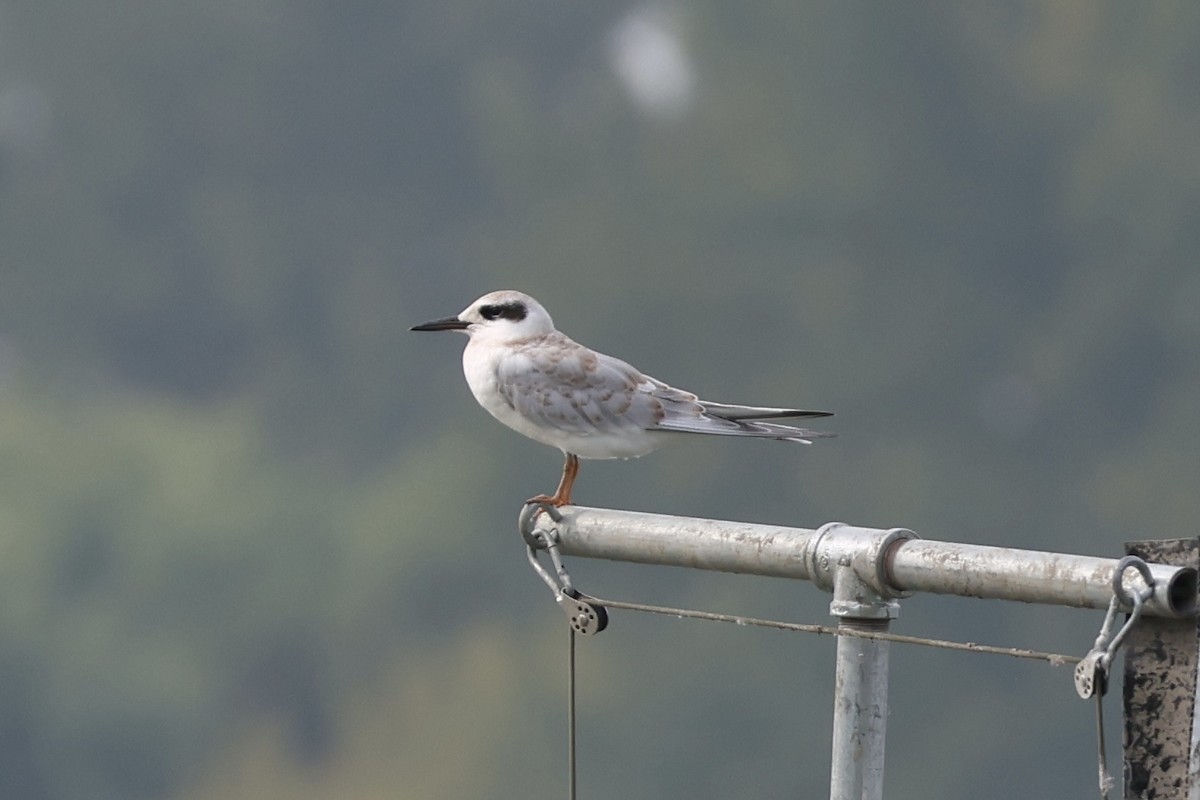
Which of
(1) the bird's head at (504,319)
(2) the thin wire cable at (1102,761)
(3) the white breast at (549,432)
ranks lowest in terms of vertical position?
(2) the thin wire cable at (1102,761)

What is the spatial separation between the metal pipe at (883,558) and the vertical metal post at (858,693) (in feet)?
0.15

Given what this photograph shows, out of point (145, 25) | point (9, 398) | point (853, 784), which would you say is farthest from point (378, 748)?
point (853, 784)

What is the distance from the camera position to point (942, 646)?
11.1 ft

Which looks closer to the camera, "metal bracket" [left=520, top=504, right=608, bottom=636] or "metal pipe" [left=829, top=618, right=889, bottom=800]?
"metal pipe" [left=829, top=618, right=889, bottom=800]

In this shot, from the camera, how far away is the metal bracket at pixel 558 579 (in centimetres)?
427

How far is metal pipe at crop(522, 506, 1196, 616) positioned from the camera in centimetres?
337

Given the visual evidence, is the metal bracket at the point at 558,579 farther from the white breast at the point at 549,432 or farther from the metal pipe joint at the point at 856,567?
the white breast at the point at 549,432

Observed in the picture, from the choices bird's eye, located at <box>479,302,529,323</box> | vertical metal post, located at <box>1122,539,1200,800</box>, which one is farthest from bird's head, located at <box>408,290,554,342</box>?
vertical metal post, located at <box>1122,539,1200,800</box>

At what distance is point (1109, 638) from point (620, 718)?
50079 mm

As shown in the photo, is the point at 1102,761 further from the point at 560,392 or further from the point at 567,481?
the point at 560,392

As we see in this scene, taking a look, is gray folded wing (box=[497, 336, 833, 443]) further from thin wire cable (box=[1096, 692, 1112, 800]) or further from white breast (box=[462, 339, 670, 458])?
thin wire cable (box=[1096, 692, 1112, 800])

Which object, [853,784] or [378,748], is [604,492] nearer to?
[378,748]

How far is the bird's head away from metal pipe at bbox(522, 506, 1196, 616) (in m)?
1.63

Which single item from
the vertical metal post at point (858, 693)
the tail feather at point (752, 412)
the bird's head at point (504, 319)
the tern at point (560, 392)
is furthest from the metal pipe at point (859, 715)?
the bird's head at point (504, 319)
